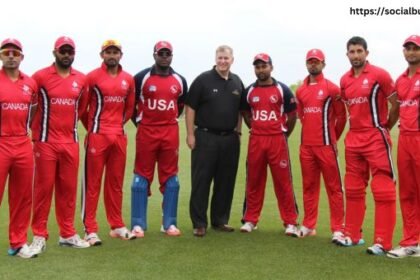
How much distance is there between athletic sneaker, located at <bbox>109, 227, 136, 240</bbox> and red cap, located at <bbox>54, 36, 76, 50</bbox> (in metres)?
2.23

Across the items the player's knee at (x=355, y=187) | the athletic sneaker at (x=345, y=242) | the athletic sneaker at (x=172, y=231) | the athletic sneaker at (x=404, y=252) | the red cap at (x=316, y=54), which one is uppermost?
the red cap at (x=316, y=54)

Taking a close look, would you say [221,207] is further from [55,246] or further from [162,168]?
[55,246]

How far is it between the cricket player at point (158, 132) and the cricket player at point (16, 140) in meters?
1.50

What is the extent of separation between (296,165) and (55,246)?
A: 376 inches

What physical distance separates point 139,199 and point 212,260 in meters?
1.75

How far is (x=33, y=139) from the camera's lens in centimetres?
596

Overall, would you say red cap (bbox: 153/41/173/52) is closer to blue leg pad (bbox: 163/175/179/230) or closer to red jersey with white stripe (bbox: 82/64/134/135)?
red jersey with white stripe (bbox: 82/64/134/135)

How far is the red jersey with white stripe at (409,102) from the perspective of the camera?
18.0ft

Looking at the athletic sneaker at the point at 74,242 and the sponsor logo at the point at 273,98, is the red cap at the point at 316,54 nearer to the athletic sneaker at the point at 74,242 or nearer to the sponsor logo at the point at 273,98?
the sponsor logo at the point at 273,98

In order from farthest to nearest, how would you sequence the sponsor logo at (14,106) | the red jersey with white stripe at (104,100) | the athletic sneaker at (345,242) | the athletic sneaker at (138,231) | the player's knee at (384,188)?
the athletic sneaker at (138,231), the red jersey with white stripe at (104,100), the athletic sneaker at (345,242), the player's knee at (384,188), the sponsor logo at (14,106)

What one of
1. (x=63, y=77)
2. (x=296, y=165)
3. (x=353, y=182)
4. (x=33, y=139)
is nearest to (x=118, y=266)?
(x=33, y=139)

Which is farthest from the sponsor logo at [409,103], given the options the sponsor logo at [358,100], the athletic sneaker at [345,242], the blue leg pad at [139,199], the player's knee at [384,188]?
the blue leg pad at [139,199]

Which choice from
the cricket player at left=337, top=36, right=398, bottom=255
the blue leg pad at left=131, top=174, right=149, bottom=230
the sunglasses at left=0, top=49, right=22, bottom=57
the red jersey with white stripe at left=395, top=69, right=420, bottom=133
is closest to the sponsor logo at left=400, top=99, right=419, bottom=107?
the red jersey with white stripe at left=395, top=69, right=420, bottom=133

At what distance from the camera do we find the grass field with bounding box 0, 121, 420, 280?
509cm
